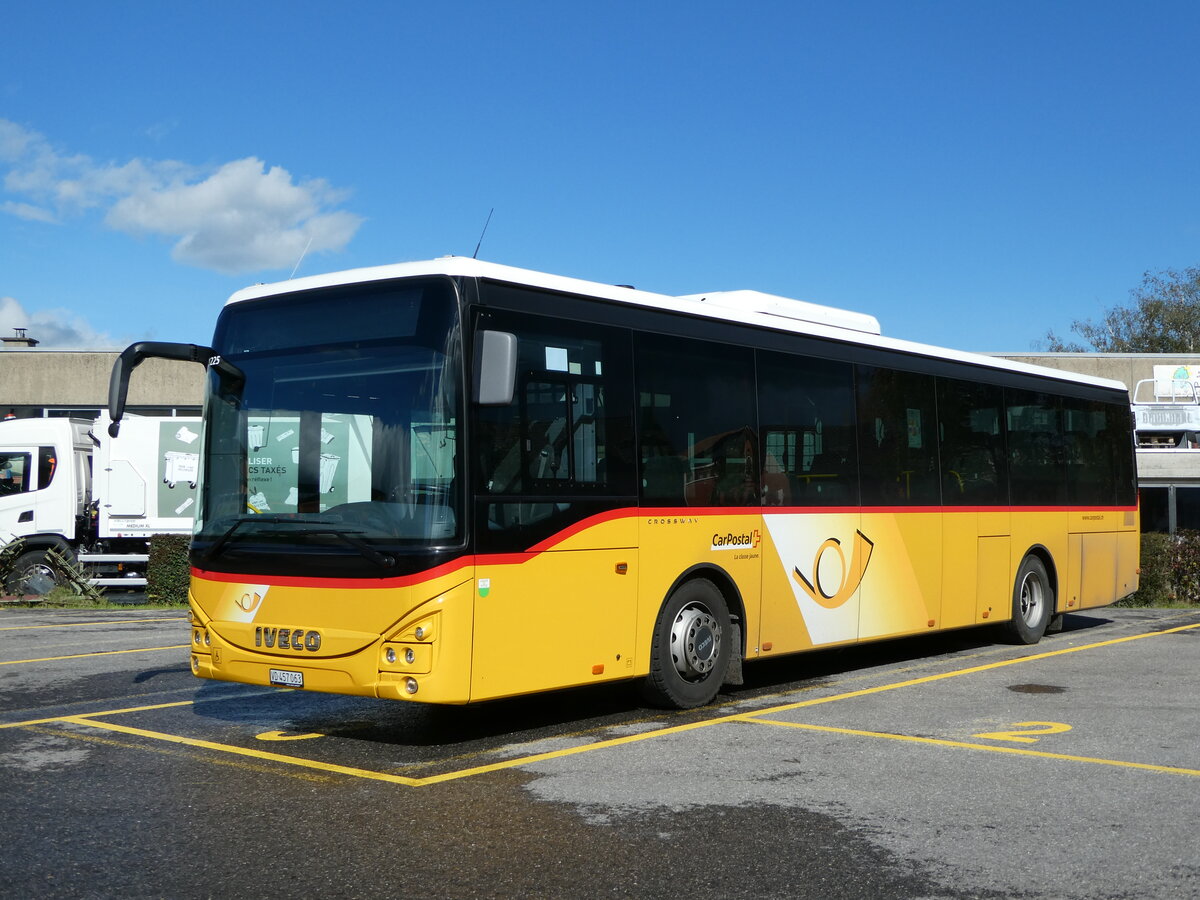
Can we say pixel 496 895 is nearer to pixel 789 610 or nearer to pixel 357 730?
pixel 357 730

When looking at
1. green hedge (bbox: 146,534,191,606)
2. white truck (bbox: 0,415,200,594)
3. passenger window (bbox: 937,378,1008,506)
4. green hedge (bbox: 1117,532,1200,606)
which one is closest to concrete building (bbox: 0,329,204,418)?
white truck (bbox: 0,415,200,594)

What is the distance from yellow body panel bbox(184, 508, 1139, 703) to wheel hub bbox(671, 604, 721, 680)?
1.02 ft

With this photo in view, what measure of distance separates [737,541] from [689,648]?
983 millimetres

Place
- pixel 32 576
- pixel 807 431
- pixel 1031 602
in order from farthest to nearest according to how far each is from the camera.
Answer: pixel 32 576, pixel 1031 602, pixel 807 431

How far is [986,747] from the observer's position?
835cm

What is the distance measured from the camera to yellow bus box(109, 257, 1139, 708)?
7.75m

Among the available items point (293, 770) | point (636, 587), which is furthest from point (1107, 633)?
point (293, 770)

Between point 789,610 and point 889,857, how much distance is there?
16.3ft

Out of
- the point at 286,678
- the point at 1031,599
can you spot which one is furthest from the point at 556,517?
the point at 1031,599

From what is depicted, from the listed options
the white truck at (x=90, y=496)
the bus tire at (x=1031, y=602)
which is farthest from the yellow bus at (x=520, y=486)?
the white truck at (x=90, y=496)

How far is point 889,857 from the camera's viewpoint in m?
5.74

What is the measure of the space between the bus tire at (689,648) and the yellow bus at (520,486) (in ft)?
0.06

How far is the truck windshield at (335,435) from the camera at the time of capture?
7.72m

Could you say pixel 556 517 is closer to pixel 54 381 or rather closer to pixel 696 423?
pixel 696 423
